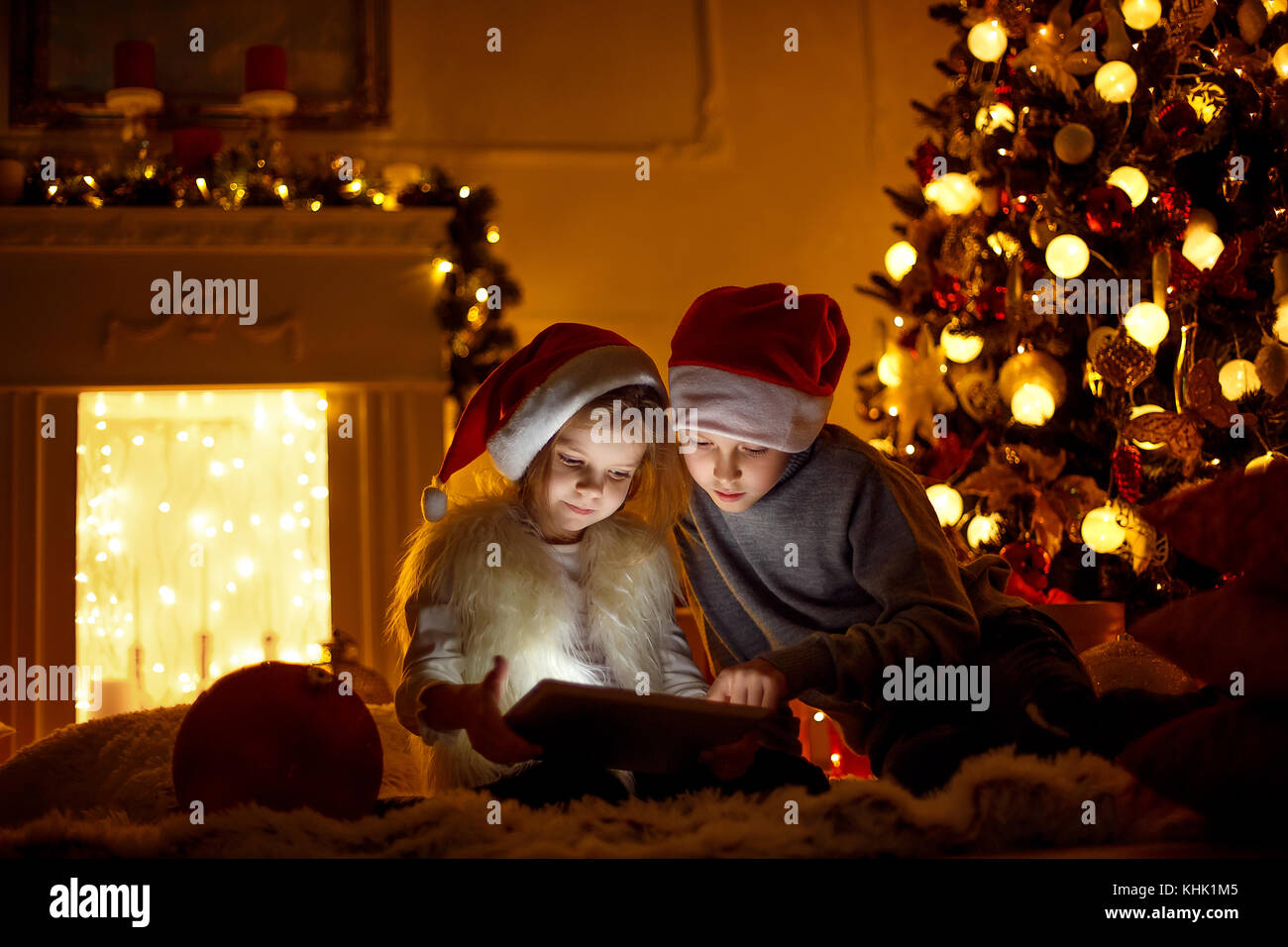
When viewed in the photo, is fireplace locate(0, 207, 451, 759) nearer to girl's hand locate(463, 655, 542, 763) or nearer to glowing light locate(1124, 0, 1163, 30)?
glowing light locate(1124, 0, 1163, 30)

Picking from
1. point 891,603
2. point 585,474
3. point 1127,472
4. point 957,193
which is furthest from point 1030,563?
point 585,474

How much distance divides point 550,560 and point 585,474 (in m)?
0.11

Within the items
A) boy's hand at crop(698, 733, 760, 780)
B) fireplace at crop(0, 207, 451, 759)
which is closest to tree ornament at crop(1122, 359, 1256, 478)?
boy's hand at crop(698, 733, 760, 780)

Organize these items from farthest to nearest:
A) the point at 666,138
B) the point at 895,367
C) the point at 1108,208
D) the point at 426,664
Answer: the point at 666,138, the point at 895,367, the point at 1108,208, the point at 426,664

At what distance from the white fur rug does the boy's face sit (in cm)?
44

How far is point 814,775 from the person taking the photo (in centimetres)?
128

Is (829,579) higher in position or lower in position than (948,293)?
lower

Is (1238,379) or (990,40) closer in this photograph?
(1238,379)

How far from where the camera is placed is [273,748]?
1.10 meters

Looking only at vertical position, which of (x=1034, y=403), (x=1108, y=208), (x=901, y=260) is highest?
(x=901, y=260)

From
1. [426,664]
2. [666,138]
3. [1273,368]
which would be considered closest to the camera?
[426,664]

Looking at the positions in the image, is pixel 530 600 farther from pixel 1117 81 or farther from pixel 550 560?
pixel 1117 81

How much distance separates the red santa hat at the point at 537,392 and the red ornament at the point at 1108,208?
1.37 meters
